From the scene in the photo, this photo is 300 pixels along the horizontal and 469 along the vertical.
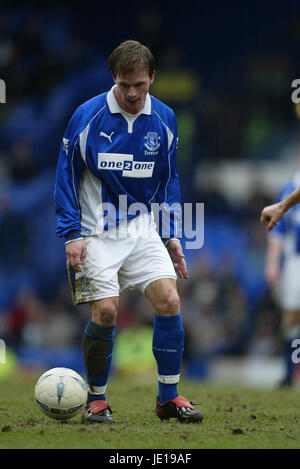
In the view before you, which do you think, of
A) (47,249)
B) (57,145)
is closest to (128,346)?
(47,249)

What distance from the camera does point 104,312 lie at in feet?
17.9

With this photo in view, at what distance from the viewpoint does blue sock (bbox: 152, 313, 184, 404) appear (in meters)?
5.60

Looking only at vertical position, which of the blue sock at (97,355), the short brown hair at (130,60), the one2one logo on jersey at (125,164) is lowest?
the blue sock at (97,355)

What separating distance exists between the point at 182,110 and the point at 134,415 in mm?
13312

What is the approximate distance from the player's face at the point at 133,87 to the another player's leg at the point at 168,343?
1223 mm

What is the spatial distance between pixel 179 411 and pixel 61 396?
0.81 metres

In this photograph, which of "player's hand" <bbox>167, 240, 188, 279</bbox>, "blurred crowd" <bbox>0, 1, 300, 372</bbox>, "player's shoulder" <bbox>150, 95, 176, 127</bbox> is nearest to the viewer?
"player's shoulder" <bbox>150, 95, 176, 127</bbox>

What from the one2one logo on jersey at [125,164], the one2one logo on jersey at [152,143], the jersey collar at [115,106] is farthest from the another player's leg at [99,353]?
the jersey collar at [115,106]

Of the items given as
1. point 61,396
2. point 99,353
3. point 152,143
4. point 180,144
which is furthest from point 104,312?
point 180,144

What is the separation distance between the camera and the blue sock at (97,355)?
554 centimetres

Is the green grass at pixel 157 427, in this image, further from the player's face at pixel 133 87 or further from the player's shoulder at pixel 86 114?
the player's face at pixel 133 87

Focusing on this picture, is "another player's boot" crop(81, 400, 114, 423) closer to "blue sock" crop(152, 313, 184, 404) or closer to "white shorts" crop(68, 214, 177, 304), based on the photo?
"blue sock" crop(152, 313, 184, 404)

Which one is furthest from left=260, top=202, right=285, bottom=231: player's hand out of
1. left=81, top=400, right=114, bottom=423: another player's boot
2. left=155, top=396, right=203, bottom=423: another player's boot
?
left=81, top=400, right=114, bottom=423: another player's boot
